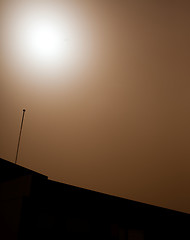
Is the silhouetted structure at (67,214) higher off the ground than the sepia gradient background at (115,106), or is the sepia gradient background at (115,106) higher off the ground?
the sepia gradient background at (115,106)

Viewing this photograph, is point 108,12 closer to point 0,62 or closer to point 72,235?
point 0,62

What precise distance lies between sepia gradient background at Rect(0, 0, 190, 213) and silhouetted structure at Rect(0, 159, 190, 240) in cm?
68

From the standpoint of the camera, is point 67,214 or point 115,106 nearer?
point 67,214

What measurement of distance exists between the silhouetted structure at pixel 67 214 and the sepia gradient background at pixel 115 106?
0.68m

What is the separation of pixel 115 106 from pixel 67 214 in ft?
4.05

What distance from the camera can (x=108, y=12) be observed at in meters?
2.25

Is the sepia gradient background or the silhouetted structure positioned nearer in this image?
the silhouetted structure

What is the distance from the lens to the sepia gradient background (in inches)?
70.8

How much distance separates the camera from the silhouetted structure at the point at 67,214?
2.51 feet

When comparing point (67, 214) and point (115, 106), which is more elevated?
point (115, 106)

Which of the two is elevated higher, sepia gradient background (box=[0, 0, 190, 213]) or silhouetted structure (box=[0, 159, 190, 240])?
sepia gradient background (box=[0, 0, 190, 213])

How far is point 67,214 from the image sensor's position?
2.90ft

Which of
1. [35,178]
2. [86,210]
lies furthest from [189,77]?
[35,178]

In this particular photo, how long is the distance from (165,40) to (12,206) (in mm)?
1868
